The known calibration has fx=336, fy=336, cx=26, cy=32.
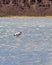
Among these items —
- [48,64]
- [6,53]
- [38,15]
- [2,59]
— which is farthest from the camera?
[38,15]

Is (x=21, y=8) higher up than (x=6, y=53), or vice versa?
(x=6, y=53)

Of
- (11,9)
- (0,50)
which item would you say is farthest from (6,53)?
(11,9)

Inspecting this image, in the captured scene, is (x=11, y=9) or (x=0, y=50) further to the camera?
(x=11, y=9)

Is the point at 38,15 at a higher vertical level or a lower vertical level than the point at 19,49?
lower

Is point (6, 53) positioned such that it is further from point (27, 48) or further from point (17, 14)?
point (17, 14)

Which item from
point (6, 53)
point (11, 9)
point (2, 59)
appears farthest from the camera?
point (11, 9)

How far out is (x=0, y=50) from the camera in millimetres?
13352

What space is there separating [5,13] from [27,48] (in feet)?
119

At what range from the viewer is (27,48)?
554 inches

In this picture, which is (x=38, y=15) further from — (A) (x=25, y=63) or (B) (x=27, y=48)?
(A) (x=25, y=63)

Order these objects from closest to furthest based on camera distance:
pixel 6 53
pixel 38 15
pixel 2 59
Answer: pixel 2 59 < pixel 6 53 < pixel 38 15

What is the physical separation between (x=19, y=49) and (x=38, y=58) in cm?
239

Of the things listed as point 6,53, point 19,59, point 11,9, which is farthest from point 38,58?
point 11,9

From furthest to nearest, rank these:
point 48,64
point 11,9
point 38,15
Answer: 1. point 11,9
2. point 38,15
3. point 48,64
